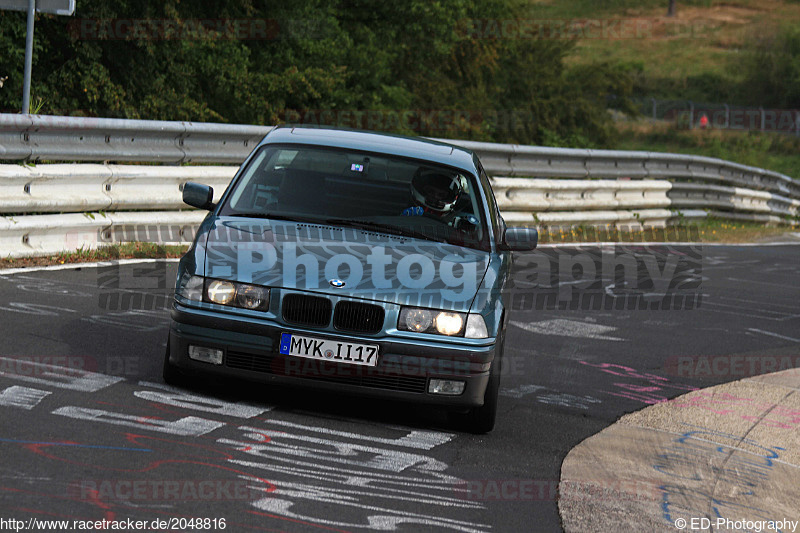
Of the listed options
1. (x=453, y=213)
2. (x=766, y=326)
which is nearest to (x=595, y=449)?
(x=453, y=213)

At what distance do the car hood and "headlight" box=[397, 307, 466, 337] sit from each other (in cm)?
4

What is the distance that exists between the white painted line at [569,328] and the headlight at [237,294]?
4419mm

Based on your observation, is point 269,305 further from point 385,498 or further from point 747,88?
point 747,88

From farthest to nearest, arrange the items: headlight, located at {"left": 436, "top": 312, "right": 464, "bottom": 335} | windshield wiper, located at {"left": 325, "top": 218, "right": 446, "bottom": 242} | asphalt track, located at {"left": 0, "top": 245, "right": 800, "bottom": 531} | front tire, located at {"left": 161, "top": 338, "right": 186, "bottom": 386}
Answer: windshield wiper, located at {"left": 325, "top": 218, "right": 446, "bottom": 242}, front tire, located at {"left": 161, "top": 338, "right": 186, "bottom": 386}, headlight, located at {"left": 436, "top": 312, "right": 464, "bottom": 335}, asphalt track, located at {"left": 0, "top": 245, "right": 800, "bottom": 531}

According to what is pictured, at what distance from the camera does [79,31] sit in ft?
62.2

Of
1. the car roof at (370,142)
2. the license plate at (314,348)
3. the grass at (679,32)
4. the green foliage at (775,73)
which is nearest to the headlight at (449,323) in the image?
the license plate at (314,348)

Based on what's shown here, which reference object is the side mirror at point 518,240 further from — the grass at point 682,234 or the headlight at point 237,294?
the grass at point 682,234

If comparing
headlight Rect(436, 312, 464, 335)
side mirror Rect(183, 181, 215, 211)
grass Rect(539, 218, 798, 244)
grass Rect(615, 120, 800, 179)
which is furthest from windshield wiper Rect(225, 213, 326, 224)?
grass Rect(615, 120, 800, 179)

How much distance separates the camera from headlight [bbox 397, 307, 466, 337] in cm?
586

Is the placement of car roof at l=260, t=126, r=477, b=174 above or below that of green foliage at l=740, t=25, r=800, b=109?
below

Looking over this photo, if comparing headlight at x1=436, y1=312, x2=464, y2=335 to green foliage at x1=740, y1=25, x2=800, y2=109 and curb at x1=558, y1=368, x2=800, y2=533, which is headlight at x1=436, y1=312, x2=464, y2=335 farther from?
green foliage at x1=740, y1=25, x2=800, y2=109

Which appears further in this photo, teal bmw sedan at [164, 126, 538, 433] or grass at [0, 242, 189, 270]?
grass at [0, 242, 189, 270]

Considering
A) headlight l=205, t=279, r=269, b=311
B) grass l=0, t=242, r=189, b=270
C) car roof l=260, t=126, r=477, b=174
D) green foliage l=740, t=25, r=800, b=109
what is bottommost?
grass l=0, t=242, r=189, b=270

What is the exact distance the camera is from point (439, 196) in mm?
7066
